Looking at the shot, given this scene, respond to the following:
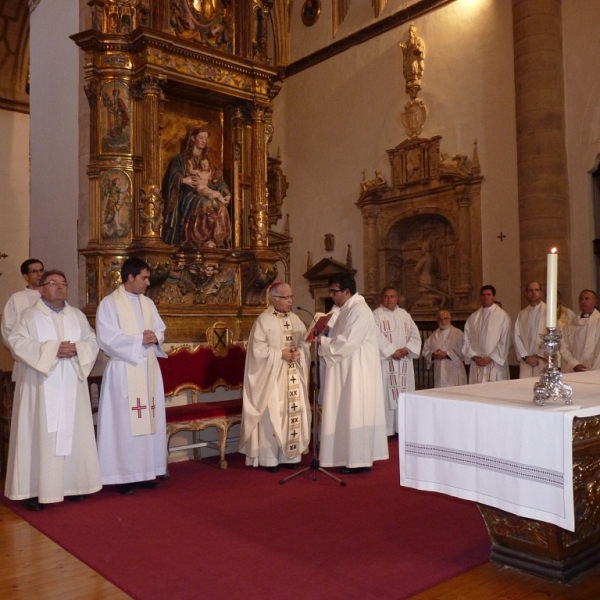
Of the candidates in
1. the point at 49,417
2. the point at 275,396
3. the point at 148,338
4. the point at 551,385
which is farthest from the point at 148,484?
the point at 551,385

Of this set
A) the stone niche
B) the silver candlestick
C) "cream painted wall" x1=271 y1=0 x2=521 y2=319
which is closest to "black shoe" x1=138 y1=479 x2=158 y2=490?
the silver candlestick

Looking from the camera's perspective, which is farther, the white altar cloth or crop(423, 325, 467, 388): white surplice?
crop(423, 325, 467, 388): white surplice

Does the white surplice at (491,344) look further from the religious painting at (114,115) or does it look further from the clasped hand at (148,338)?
the religious painting at (114,115)

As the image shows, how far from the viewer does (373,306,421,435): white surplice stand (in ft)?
26.2

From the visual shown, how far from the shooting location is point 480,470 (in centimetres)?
318

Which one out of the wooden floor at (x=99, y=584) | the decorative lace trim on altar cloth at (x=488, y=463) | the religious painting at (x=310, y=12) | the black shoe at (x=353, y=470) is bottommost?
the black shoe at (x=353, y=470)

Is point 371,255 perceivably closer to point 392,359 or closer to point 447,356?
point 447,356

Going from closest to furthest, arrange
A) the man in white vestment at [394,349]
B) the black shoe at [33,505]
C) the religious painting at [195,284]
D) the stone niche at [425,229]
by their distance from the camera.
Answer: the black shoe at [33,505] < the religious painting at [195,284] < the man in white vestment at [394,349] < the stone niche at [425,229]

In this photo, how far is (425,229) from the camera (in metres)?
13.9

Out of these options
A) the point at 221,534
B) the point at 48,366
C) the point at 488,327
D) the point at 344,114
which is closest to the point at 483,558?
the point at 221,534

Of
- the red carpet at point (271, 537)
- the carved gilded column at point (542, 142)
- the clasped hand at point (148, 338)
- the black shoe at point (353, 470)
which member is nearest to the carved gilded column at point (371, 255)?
the carved gilded column at point (542, 142)

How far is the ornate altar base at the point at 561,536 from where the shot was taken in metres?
3.23

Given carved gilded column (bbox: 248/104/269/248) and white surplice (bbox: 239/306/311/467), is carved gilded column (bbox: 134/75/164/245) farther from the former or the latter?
white surplice (bbox: 239/306/311/467)

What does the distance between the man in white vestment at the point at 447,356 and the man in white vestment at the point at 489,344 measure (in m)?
0.50
